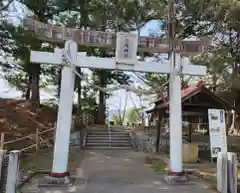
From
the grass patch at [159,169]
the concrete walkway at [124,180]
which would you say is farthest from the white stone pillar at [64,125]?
the grass patch at [159,169]

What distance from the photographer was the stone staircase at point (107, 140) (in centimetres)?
1716

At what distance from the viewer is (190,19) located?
57.9 feet

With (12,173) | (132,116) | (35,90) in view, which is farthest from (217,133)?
(132,116)

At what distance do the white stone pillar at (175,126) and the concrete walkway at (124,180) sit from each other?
60cm

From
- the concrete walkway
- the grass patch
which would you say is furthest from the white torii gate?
the grass patch

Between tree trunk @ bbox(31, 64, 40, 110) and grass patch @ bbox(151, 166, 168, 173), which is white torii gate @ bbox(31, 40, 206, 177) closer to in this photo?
grass patch @ bbox(151, 166, 168, 173)

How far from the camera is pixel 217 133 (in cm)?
809

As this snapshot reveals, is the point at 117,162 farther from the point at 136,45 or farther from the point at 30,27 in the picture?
the point at 30,27

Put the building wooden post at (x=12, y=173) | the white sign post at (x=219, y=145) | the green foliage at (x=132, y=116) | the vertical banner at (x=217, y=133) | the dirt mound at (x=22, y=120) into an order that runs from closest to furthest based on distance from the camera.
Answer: the building wooden post at (x=12, y=173) < the white sign post at (x=219, y=145) < the vertical banner at (x=217, y=133) < the dirt mound at (x=22, y=120) < the green foliage at (x=132, y=116)

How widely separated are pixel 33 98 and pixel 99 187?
559 inches

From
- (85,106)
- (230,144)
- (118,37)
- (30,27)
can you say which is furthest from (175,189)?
(85,106)

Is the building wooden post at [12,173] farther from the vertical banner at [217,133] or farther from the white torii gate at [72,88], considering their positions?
the vertical banner at [217,133]

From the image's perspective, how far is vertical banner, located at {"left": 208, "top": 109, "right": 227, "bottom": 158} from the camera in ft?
25.9

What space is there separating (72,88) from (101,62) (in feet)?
3.30
